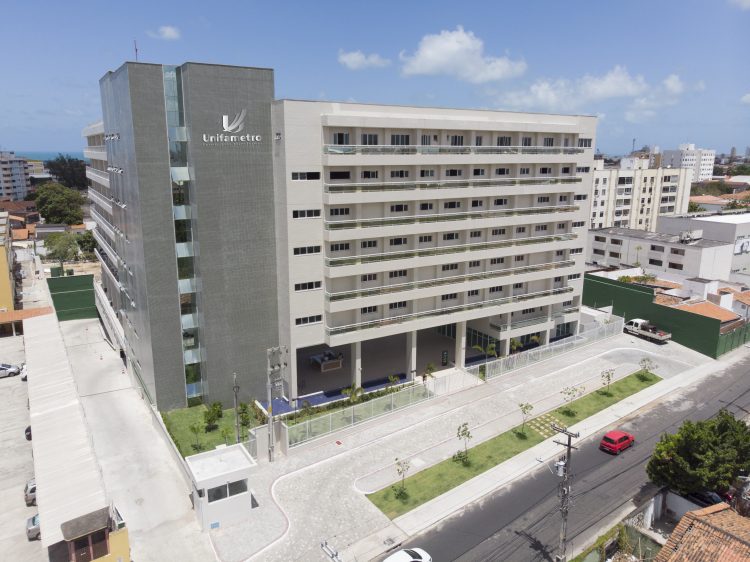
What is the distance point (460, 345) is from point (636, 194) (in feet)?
269

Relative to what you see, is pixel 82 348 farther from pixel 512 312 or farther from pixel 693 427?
pixel 693 427

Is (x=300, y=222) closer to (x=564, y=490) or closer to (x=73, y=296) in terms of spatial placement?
(x=564, y=490)

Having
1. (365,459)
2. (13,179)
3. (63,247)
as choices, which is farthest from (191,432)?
(13,179)

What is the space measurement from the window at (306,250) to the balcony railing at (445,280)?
361cm

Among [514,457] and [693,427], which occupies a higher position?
[693,427]

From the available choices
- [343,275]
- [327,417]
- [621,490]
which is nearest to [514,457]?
[621,490]

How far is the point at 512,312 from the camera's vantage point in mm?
55250

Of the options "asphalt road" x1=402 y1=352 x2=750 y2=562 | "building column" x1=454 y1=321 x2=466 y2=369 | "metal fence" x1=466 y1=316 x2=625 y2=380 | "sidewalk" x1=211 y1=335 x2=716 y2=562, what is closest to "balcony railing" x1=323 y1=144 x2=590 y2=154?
"building column" x1=454 y1=321 x2=466 y2=369

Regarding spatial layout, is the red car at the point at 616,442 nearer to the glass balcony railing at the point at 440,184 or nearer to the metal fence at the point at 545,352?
the metal fence at the point at 545,352

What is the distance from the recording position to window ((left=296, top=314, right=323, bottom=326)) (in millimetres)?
44097

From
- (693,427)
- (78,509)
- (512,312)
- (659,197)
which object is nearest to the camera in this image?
(78,509)

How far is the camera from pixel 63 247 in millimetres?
98625

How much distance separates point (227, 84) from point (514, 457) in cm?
3314

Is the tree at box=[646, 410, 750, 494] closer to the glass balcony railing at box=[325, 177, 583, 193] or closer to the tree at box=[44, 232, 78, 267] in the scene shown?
the glass balcony railing at box=[325, 177, 583, 193]
